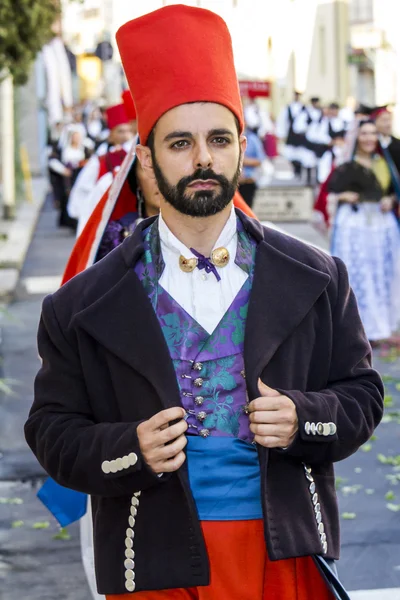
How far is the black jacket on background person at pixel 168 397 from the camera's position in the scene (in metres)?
2.62

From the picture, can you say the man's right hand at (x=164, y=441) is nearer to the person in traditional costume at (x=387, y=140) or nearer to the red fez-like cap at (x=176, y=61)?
the red fez-like cap at (x=176, y=61)

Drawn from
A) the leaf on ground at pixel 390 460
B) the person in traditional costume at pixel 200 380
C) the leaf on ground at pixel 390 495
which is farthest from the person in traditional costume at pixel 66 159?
the person in traditional costume at pixel 200 380

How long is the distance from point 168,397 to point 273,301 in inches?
12.6

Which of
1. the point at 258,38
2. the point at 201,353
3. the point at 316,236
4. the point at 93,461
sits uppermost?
the point at 201,353

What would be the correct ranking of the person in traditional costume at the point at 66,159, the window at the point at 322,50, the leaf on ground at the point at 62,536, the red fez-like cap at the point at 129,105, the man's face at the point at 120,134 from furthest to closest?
the window at the point at 322,50 → the person in traditional costume at the point at 66,159 → the man's face at the point at 120,134 → the leaf on ground at the point at 62,536 → the red fez-like cap at the point at 129,105

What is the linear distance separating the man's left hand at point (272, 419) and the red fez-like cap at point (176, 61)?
2.14 ft

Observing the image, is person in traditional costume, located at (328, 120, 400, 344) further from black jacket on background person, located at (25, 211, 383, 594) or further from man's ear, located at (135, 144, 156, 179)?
black jacket on background person, located at (25, 211, 383, 594)

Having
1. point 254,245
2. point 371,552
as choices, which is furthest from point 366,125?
point 254,245

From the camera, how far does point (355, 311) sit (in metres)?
2.84

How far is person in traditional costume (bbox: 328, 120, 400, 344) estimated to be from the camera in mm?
10508

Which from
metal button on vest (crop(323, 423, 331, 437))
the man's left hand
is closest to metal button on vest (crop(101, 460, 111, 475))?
the man's left hand

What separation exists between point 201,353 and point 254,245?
0.32 m

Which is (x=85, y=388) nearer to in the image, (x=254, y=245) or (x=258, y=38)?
(x=254, y=245)

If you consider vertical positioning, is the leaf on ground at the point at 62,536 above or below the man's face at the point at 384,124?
below
